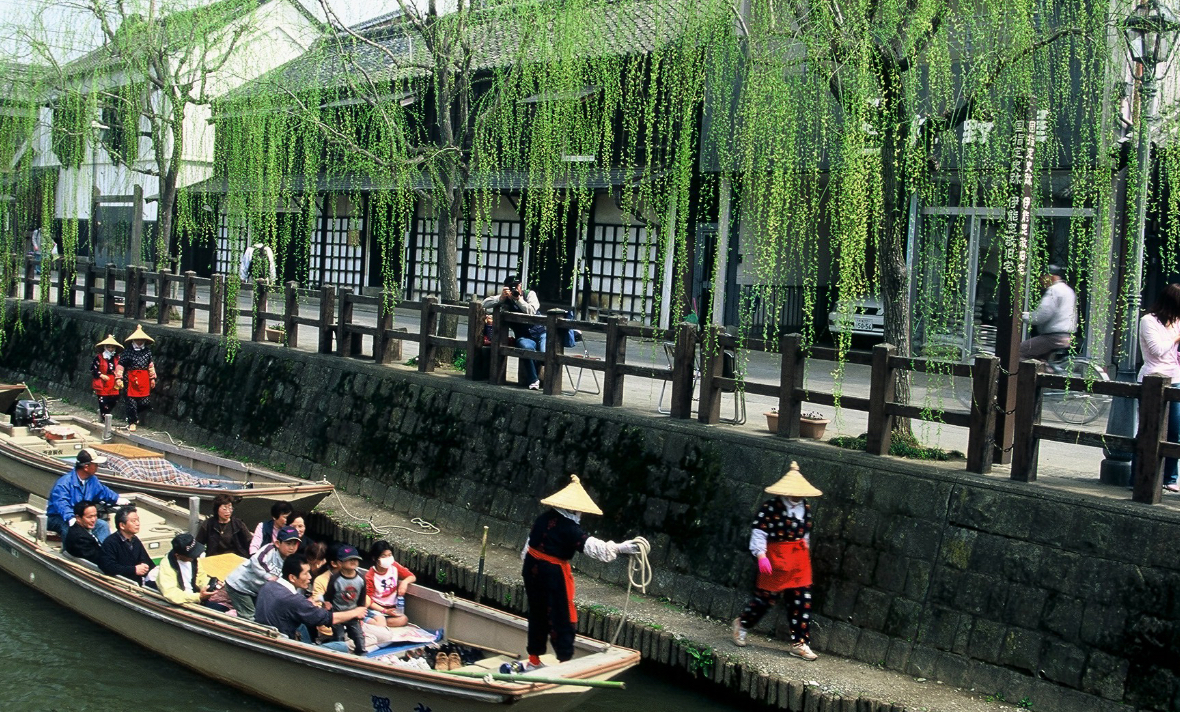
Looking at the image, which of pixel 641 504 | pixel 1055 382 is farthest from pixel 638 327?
pixel 1055 382

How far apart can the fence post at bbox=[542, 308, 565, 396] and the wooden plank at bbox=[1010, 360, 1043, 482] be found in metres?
4.97

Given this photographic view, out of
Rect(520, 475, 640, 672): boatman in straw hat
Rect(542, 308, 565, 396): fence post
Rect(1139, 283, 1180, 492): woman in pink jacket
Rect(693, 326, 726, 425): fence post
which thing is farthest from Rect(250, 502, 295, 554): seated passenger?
Rect(1139, 283, 1180, 492): woman in pink jacket

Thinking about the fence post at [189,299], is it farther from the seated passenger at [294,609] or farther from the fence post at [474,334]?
the seated passenger at [294,609]

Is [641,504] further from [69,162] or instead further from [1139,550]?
[69,162]

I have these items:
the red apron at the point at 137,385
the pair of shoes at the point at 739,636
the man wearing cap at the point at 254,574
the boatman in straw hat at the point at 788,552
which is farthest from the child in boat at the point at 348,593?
the red apron at the point at 137,385

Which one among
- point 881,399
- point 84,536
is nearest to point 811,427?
point 881,399

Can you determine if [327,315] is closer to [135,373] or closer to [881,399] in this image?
[135,373]

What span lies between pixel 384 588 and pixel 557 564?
2017mm

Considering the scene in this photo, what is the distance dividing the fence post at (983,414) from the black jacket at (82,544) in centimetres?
755

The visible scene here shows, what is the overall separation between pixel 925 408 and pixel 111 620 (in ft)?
23.7

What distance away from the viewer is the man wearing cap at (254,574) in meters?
8.79

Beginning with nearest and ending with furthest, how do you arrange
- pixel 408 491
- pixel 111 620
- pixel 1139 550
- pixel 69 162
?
pixel 1139 550, pixel 111 620, pixel 408 491, pixel 69 162

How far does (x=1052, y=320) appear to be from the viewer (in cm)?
951

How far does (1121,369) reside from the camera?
895 cm
